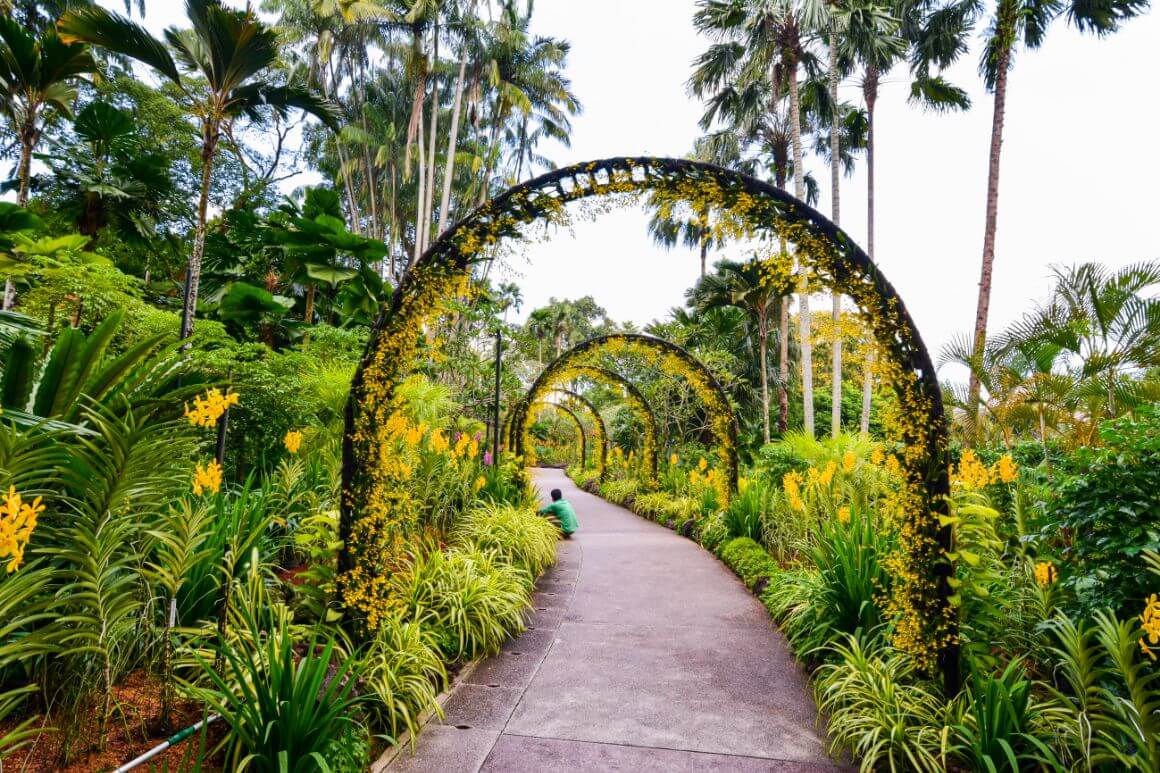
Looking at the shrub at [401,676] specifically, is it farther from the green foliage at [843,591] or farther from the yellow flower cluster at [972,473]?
the yellow flower cluster at [972,473]

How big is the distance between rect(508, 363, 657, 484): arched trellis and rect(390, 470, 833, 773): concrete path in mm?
5728

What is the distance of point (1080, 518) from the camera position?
252 centimetres

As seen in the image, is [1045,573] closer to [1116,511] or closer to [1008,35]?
[1116,511]

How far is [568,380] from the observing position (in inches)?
484

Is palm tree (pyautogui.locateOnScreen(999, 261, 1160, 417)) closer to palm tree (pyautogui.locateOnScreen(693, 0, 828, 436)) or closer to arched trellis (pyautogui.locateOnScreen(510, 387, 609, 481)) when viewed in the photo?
palm tree (pyautogui.locateOnScreen(693, 0, 828, 436))

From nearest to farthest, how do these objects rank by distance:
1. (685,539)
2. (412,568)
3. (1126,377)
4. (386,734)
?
1. (386,734)
2. (412,568)
3. (1126,377)
4. (685,539)

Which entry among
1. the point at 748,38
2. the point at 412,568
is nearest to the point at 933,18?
the point at 748,38

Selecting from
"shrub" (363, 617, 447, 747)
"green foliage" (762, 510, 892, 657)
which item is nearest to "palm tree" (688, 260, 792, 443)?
"green foliage" (762, 510, 892, 657)

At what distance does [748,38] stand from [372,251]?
10907 millimetres

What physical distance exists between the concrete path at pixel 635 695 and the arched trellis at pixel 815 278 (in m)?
0.93

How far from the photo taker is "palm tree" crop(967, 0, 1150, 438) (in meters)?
10.1

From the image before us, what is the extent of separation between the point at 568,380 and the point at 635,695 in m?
9.23

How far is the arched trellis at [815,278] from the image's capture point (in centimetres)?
307

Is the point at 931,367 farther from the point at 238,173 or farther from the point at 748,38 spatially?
the point at 238,173
